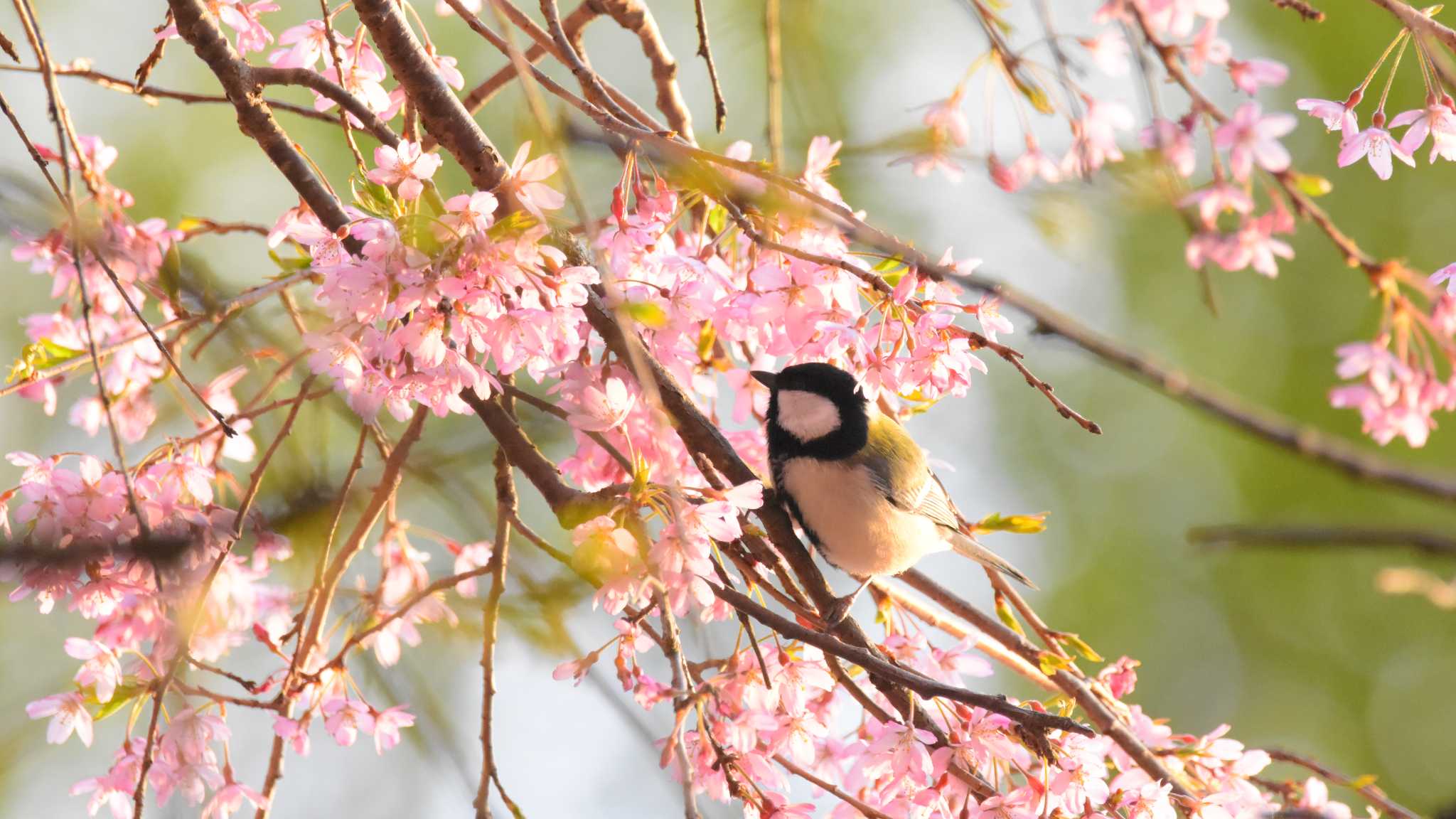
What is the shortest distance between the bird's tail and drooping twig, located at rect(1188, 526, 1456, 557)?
1.87 meters

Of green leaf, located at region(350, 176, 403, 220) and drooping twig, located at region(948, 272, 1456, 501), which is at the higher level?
green leaf, located at region(350, 176, 403, 220)

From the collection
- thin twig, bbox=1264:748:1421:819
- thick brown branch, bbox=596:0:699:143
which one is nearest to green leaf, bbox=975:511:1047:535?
thin twig, bbox=1264:748:1421:819

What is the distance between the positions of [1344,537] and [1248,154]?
1090 millimetres

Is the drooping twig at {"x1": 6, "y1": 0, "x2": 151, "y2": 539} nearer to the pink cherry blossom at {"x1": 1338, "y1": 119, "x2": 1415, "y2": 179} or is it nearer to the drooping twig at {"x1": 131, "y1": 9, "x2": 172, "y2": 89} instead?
the drooping twig at {"x1": 131, "y1": 9, "x2": 172, "y2": 89}

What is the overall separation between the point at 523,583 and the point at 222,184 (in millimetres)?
6924

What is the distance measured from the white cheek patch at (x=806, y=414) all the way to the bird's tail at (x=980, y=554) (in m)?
0.39

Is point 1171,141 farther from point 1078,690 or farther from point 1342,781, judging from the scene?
point 1342,781

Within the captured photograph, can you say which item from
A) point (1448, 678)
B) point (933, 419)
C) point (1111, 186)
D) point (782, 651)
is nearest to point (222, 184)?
point (933, 419)

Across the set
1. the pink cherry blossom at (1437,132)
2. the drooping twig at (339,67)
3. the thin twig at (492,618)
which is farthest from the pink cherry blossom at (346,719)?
the pink cherry blossom at (1437,132)

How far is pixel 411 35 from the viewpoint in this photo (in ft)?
5.75

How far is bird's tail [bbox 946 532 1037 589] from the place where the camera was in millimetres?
2580

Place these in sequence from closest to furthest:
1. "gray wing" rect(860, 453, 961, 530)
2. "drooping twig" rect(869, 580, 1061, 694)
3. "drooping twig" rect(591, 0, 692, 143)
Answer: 1. "drooping twig" rect(869, 580, 1061, 694)
2. "drooping twig" rect(591, 0, 692, 143)
3. "gray wing" rect(860, 453, 961, 530)

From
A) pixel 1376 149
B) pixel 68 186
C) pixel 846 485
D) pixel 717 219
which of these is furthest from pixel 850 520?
pixel 68 186

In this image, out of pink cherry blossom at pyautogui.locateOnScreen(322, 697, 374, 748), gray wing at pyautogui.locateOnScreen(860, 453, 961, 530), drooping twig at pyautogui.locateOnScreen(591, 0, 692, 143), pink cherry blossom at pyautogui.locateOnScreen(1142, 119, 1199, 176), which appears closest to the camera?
pink cherry blossom at pyautogui.locateOnScreen(1142, 119, 1199, 176)
